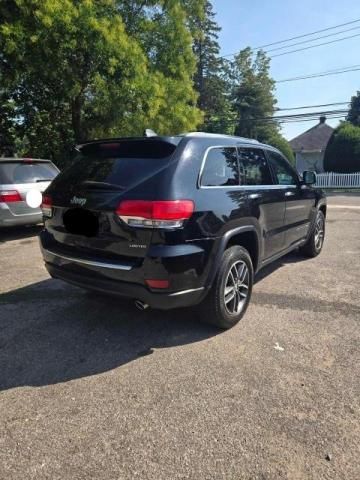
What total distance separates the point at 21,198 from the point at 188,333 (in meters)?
5.03

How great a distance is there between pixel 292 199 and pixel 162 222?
9.07ft

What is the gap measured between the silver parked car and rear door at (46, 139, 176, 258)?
3896 mm

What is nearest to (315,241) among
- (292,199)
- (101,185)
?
(292,199)

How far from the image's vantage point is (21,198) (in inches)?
286

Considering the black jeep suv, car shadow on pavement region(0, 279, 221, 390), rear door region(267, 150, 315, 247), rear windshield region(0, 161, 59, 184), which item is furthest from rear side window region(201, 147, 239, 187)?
rear windshield region(0, 161, 59, 184)

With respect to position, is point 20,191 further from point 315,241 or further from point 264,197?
point 315,241

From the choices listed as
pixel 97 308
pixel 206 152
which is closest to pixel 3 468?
pixel 97 308

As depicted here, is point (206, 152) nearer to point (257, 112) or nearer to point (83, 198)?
point (83, 198)

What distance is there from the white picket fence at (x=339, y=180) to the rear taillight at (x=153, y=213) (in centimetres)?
2461

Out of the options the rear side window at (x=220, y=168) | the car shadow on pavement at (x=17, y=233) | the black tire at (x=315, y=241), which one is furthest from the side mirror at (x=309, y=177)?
the car shadow on pavement at (x=17, y=233)

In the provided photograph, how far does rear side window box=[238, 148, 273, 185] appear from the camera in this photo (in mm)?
4050

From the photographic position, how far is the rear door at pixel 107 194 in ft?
9.96

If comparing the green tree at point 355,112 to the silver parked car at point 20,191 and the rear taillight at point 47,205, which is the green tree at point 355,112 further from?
the rear taillight at point 47,205

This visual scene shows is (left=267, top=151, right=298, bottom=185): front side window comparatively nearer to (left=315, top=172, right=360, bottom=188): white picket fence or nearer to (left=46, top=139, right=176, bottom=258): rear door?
(left=46, top=139, right=176, bottom=258): rear door
